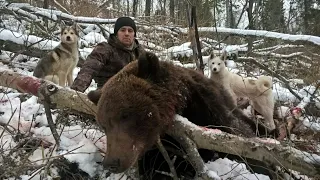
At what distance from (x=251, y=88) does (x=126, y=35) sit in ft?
7.23

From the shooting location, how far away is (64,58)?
26.7ft

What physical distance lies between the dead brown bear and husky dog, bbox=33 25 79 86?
17.6ft

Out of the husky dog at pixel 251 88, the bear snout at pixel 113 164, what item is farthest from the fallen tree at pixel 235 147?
the husky dog at pixel 251 88

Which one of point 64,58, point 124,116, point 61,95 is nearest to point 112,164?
point 124,116

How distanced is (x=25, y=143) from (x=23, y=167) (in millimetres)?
600

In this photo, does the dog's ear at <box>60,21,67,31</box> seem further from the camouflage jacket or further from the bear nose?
the bear nose

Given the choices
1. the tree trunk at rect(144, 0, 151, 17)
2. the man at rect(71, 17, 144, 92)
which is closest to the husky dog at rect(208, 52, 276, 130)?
the man at rect(71, 17, 144, 92)

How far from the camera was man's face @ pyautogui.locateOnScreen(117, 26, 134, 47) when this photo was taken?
18.3 feet

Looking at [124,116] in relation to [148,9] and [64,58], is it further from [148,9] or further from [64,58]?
[148,9]

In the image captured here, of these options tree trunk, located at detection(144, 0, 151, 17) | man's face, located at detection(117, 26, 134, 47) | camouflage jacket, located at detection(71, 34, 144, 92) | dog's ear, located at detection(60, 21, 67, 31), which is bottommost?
camouflage jacket, located at detection(71, 34, 144, 92)

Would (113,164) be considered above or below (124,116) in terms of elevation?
below

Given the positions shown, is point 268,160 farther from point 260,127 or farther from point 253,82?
point 253,82

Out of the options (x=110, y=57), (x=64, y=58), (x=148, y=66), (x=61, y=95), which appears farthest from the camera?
(x=64, y=58)

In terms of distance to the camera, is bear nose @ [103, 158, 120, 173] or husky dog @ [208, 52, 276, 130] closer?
bear nose @ [103, 158, 120, 173]
